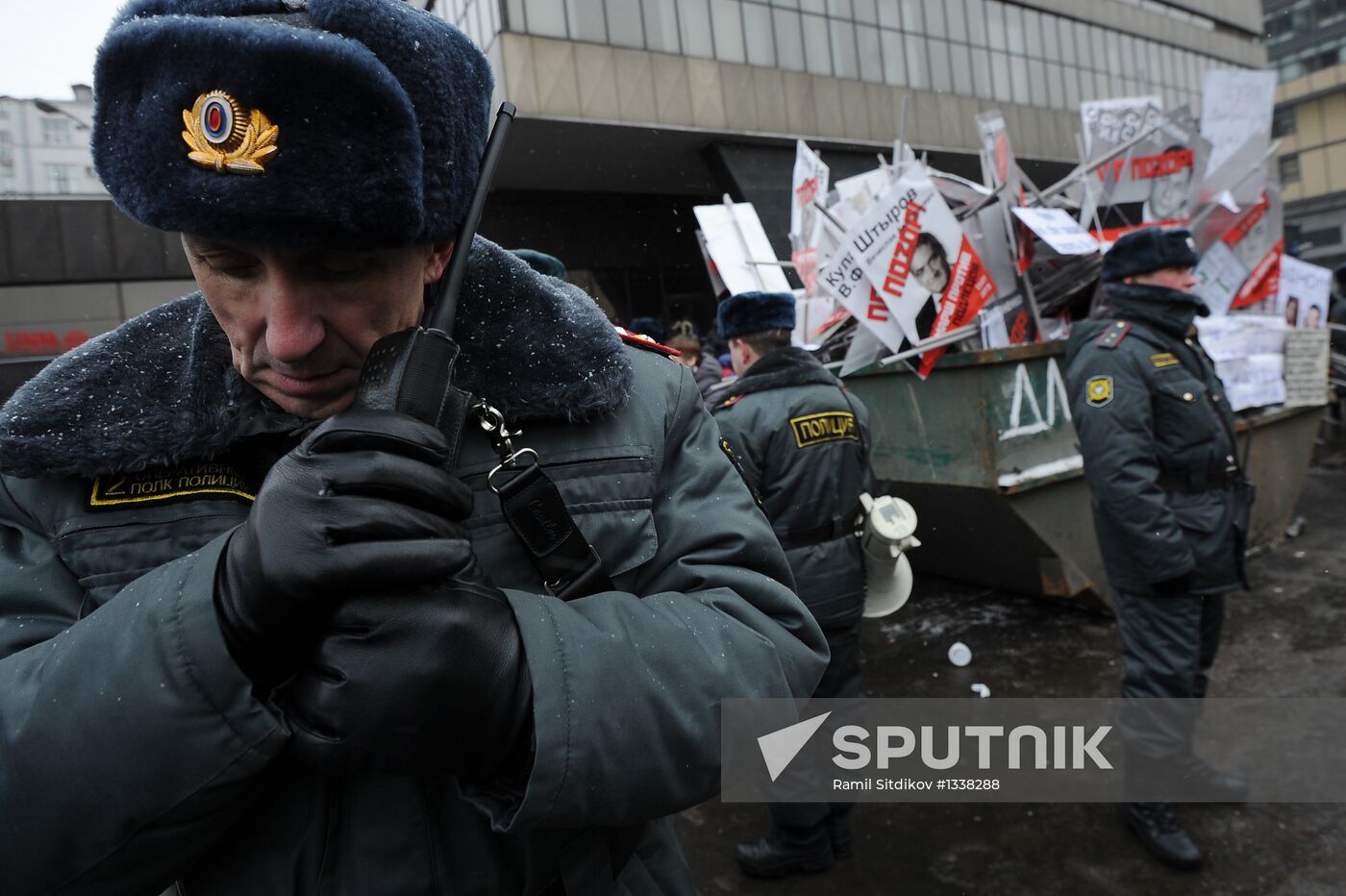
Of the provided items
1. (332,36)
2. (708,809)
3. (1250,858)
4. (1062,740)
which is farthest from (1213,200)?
(332,36)

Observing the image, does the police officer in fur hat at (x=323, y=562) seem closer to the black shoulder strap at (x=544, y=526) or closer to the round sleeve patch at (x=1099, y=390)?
the black shoulder strap at (x=544, y=526)

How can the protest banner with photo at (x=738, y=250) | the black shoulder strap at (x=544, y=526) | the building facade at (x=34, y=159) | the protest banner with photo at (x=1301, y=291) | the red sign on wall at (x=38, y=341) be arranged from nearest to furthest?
1. the black shoulder strap at (x=544, y=526)
2. the protest banner with photo at (x=738, y=250)
3. the protest banner with photo at (x=1301, y=291)
4. the building facade at (x=34, y=159)
5. the red sign on wall at (x=38, y=341)

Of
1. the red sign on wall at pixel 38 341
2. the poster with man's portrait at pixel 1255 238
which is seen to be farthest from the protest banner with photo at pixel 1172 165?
the red sign on wall at pixel 38 341

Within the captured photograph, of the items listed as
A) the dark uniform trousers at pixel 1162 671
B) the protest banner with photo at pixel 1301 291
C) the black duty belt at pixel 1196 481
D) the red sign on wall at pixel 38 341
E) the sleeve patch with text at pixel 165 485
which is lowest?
the dark uniform trousers at pixel 1162 671

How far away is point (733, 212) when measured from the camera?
20.1ft

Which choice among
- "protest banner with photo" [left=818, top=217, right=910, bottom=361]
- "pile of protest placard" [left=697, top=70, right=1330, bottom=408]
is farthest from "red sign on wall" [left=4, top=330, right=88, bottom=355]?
"protest banner with photo" [left=818, top=217, right=910, bottom=361]

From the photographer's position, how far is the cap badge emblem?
89 cm

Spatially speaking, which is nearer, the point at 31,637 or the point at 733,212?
the point at 31,637

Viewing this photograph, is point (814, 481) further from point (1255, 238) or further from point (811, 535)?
point (1255, 238)

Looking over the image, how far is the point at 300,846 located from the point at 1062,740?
3844 mm

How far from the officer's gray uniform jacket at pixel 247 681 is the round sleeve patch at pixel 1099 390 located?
2617 millimetres

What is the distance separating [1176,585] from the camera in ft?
10.4

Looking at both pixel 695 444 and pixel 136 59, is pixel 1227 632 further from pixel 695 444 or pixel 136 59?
pixel 136 59

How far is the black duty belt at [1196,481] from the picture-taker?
3299mm
